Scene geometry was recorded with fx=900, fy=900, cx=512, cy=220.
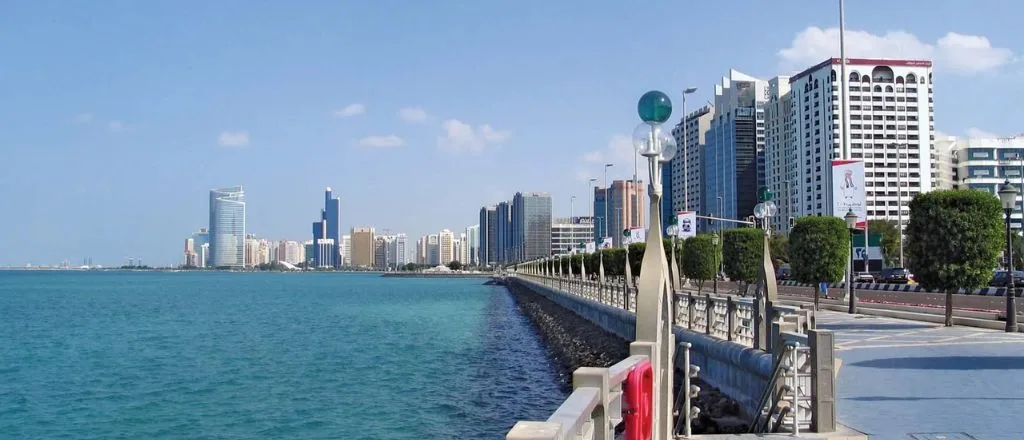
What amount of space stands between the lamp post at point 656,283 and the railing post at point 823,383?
79.7 inches

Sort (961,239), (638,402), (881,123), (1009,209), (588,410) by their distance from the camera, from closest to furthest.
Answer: (588,410) < (638,402) < (1009,209) < (961,239) < (881,123)

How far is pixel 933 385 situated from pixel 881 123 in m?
126

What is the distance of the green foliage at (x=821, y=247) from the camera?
91.7ft

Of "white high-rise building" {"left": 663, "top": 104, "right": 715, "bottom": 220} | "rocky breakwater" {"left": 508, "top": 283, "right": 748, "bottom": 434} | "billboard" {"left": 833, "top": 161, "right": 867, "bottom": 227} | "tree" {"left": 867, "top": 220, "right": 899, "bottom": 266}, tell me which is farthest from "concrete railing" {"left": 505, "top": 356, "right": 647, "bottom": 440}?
"white high-rise building" {"left": 663, "top": 104, "right": 715, "bottom": 220}

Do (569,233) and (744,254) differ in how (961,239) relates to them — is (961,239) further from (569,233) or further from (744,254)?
(569,233)

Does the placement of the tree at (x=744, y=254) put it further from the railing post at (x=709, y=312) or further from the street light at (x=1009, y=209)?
the railing post at (x=709, y=312)

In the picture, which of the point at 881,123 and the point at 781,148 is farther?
the point at 781,148

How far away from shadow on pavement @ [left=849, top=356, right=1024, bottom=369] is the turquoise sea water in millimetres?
7172

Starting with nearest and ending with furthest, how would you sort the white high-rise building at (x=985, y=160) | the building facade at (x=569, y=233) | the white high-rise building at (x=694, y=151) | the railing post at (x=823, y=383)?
the railing post at (x=823, y=383) < the white high-rise building at (x=985, y=160) < the white high-rise building at (x=694, y=151) < the building facade at (x=569, y=233)

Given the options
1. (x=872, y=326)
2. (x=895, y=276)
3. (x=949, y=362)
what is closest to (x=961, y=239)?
(x=872, y=326)

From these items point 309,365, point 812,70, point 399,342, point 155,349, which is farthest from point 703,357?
point 812,70

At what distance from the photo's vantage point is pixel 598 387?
16.8 ft

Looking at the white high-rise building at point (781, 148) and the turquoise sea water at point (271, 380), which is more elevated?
the white high-rise building at point (781, 148)

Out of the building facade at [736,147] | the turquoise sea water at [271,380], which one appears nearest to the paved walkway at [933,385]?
the turquoise sea water at [271,380]
